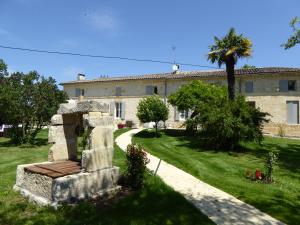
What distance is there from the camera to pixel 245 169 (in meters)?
12.2

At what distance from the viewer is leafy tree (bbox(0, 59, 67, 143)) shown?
1859cm

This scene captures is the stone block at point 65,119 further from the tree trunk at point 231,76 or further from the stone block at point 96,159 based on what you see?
the tree trunk at point 231,76

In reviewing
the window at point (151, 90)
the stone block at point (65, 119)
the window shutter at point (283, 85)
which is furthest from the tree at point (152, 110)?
the stone block at point (65, 119)

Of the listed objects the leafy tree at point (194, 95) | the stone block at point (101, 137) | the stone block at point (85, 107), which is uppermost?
the leafy tree at point (194, 95)

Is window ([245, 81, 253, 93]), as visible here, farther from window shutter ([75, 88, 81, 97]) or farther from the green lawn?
window shutter ([75, 88, 81, 97])

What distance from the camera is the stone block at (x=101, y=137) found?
7863mm

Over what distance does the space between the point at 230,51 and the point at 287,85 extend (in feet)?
32.3

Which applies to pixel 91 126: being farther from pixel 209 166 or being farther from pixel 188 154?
pixel 188 154

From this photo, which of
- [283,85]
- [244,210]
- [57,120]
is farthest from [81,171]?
[283,85]

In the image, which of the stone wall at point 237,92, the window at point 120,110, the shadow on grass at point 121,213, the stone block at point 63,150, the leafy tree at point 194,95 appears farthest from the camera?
the window at point 120,110

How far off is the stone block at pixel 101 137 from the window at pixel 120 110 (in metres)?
26.8

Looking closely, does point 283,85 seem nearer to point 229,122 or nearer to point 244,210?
point 229,122

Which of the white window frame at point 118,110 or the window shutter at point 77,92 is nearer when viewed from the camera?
the white window frame at point 118,110

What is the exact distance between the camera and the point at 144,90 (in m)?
34.3
